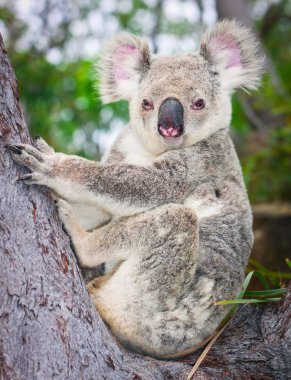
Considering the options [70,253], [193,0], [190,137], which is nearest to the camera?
[70,253]

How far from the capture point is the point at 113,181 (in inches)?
136

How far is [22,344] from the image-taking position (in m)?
2.59

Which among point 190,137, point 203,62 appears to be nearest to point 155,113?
point 190,137

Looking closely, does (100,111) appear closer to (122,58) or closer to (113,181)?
(122,58)

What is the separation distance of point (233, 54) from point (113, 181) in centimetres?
174

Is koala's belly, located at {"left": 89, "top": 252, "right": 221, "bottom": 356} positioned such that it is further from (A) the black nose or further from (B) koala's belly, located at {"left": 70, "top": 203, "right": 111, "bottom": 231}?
(A) the black nose

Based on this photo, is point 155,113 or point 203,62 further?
point 203,62

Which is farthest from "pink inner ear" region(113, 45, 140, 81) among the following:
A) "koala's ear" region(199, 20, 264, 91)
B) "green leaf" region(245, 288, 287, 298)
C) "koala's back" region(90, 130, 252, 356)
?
"green leaf" region(245, 288, 287, 298)

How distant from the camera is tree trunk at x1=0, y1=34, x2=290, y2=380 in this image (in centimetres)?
260

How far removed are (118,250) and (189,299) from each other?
0.55m

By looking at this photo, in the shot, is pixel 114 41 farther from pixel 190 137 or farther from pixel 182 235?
pixel 182 235

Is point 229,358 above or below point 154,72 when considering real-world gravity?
below

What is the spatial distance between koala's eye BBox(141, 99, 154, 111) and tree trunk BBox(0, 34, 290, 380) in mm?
1402

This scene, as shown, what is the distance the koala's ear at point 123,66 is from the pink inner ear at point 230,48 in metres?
0.58
